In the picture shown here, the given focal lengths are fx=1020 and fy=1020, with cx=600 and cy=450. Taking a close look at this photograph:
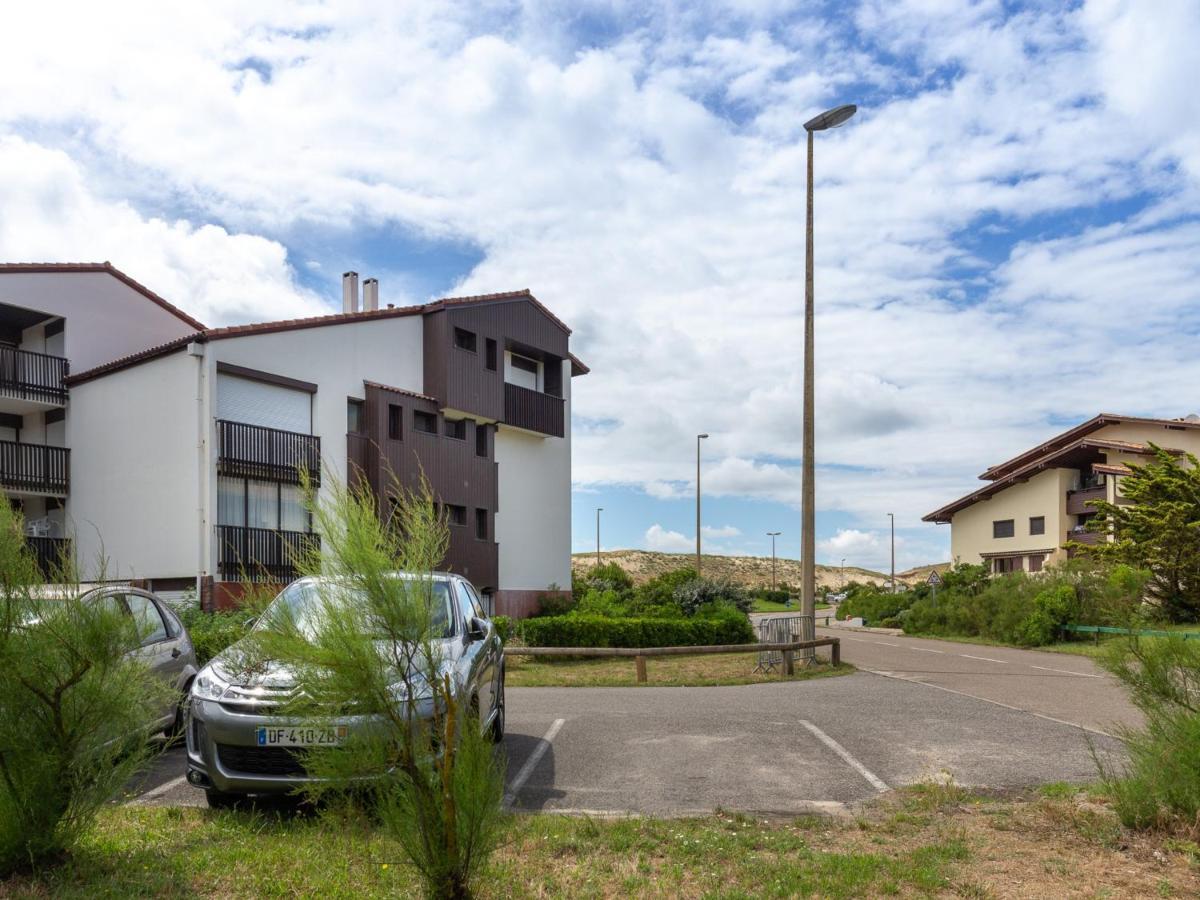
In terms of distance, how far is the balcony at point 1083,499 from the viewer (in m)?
46.0

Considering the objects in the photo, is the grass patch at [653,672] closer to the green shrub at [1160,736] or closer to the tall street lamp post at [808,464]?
the tall street lamp post at [808,464]

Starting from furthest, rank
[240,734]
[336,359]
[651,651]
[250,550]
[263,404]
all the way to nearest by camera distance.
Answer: [336,359] < [263,404] < [250,550] < [651,651] < [240,734]

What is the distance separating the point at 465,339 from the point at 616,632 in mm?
11007

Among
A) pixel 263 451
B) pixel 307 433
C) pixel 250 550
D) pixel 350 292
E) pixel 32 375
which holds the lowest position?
pixel 250 550

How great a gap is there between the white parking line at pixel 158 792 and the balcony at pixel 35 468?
735 inches

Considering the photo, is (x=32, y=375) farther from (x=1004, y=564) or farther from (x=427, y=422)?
(x=1004, y=564)

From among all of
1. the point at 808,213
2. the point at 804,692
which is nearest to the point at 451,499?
the point at 808,213

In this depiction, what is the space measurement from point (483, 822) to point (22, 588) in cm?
271

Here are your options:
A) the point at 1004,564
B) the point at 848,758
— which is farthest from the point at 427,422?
the point at 1004,564

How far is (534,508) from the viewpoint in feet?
111

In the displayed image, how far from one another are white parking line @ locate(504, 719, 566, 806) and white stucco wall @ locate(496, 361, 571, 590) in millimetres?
21059

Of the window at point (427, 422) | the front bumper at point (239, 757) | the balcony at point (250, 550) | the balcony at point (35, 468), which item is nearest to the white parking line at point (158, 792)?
the front bumper at point (239, 757)

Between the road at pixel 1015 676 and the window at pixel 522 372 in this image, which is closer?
the road at pixel 1015 676

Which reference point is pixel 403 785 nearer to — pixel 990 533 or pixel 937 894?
pixel 937 894
